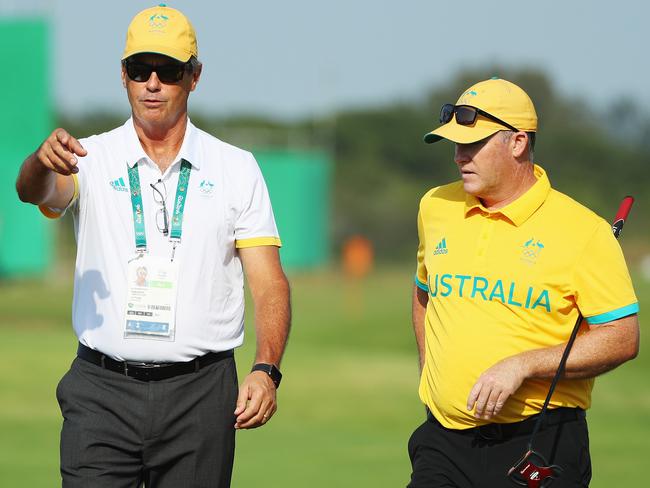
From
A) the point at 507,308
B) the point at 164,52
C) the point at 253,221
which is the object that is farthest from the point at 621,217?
the point at 164,52

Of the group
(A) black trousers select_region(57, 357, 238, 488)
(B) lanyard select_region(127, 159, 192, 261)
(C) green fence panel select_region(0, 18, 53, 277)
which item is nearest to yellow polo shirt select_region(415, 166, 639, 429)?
(A) black trousers select_region(57, 357, 238, 488)

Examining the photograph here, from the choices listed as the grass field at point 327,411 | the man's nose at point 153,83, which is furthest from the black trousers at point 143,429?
the grass field at point 327,411

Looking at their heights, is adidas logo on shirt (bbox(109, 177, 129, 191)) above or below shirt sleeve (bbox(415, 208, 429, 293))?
above

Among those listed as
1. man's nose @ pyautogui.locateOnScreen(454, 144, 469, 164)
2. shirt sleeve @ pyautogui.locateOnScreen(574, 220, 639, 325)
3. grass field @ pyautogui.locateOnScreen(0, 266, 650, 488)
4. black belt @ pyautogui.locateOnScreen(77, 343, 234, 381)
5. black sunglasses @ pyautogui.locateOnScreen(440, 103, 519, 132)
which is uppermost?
black sunglasses @ pyautogui.locateOnScreen(440, 103, 519, 132)

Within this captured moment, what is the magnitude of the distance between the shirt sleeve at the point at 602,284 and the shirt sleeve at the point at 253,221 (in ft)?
3.80

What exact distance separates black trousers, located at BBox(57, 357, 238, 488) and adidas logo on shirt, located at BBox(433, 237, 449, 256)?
37.0 inches

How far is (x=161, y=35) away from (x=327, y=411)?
9971 mm

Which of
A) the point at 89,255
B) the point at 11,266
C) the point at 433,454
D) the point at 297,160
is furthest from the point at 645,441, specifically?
the point at 297,160

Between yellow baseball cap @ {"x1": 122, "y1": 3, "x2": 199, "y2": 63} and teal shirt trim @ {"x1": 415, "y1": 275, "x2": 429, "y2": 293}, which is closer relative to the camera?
yellow baseball cap @ {"x1": 122, "y1": 3, "x2": 199, "y2": 63}

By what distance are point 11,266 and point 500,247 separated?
2867cm

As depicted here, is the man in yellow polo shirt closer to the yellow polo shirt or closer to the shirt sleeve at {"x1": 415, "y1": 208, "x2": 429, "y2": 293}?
the yellow polo shirt

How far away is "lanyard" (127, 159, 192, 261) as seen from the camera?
491 centimetres

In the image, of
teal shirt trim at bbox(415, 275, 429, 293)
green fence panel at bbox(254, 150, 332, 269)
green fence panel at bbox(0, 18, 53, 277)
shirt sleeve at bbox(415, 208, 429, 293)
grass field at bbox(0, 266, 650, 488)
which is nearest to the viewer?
shirt sleeve at bbox(415, 208, 429, 293)

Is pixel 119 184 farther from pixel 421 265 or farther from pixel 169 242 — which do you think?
pixel 421 265
